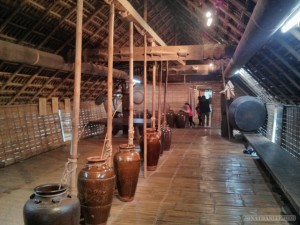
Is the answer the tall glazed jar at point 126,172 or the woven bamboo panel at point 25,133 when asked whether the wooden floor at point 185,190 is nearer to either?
the tall glazed jar at point 126,172

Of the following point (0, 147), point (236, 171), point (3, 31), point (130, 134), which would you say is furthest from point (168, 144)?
point (3, 31)

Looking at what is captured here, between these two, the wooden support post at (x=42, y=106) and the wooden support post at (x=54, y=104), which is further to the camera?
the wooden support post at (x=54, y=104)

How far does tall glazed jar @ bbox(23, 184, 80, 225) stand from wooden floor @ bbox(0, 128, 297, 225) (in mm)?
1034

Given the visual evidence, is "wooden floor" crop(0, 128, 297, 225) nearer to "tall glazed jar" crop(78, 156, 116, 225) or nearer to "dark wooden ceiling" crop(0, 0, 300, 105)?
"tall glazed jar" crop(78, 156, 116, 225)

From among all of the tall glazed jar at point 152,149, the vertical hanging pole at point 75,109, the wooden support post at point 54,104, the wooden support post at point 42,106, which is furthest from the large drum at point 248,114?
the vertical hanging pole at point 75,109

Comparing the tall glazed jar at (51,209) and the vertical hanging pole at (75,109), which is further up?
the vertical hanging pole at (75,109)

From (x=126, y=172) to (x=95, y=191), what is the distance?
896 mm

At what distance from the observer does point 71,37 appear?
645 centimetres

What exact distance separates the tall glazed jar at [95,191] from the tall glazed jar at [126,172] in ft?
2.34

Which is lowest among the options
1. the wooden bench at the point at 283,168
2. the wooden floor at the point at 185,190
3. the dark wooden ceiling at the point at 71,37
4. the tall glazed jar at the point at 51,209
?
the wooden floor at the point at 185,190

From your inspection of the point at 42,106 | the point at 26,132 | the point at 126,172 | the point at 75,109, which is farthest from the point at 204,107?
the point at 75,109

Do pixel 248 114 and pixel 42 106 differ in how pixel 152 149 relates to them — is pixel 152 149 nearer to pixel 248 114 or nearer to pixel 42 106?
pixel 42 106

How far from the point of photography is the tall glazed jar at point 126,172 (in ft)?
12.6

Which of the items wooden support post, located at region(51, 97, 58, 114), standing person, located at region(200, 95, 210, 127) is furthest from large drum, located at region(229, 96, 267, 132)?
wooden support post, located at region(51, 97, 58, 114)
